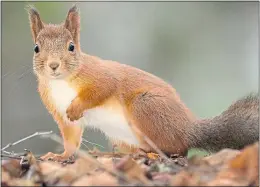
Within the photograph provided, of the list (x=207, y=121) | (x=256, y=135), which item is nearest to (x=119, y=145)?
(x=207, y=121)

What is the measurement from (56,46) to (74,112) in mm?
211

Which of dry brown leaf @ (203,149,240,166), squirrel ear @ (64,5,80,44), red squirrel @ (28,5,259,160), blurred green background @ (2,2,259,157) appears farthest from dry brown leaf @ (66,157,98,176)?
blurred green background @ (2,2,259,157)

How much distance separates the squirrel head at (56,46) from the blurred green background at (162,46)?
2360mm

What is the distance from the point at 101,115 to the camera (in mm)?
2102

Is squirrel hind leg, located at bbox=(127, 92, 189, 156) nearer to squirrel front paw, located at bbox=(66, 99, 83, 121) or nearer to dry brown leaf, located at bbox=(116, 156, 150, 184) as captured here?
squirrel front paw, located at bbox=(66, 99, 83, 121)

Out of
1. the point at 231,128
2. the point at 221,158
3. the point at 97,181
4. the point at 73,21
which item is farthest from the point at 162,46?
the point at 97,181

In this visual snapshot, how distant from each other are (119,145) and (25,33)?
3.25 metres

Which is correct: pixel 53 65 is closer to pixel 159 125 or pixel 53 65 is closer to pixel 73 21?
pixel 73 21

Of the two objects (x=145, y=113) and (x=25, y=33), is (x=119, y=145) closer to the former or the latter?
(x=145, y=113)

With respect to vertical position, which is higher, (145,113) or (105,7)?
(145,113)

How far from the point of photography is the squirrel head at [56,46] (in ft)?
6.62

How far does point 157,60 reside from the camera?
5.72m

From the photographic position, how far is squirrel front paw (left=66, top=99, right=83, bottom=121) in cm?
204

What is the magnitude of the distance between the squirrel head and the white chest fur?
7 cm
